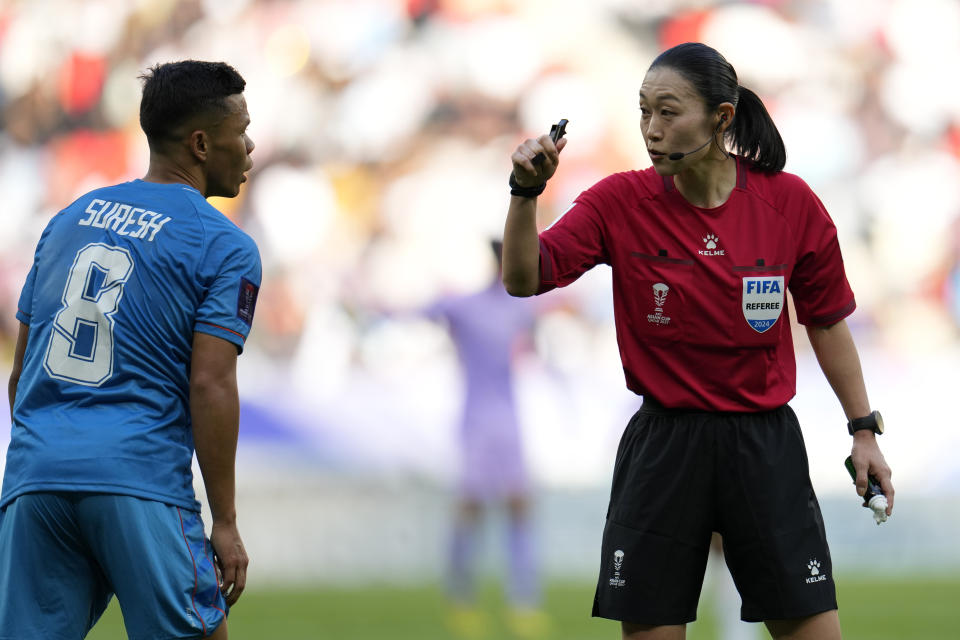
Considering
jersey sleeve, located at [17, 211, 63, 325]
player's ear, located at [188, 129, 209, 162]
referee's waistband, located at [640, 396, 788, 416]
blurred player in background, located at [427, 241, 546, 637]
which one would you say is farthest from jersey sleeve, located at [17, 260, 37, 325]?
blurred player in background, located at [427, 241, 546, 637]

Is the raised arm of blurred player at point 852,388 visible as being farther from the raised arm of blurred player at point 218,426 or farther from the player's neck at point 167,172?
the player's neck at point 167,172

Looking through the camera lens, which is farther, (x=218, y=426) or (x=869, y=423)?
(x=869, y=423)

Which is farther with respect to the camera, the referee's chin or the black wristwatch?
the black wristwatch

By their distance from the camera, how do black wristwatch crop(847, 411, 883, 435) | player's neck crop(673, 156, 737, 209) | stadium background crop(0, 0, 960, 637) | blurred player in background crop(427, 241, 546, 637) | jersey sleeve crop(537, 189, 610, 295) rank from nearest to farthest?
jersey sleeve crop(537, 189, 610, 295) < player's neck crop(673, 156, 737, 209) < black wristwatch crop(847, 411, 883, 435) < blurred player in background crop(427, 241, 546, 637) < stadium background crop(0, 0, 960, 637)

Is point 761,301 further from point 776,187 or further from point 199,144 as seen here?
point 199,144

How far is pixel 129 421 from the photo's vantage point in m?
2.87

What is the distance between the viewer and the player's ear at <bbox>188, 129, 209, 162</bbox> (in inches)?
122

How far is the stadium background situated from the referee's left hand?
25.7 ft

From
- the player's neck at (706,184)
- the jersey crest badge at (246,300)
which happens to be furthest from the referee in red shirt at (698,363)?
the jersey crest badge at (246,300)

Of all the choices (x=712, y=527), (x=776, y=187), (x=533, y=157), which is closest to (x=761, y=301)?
(x=776, y=187)

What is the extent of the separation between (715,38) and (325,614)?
23.3 ft

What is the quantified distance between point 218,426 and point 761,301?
4.38 ft

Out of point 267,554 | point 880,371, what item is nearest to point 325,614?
point 267,554

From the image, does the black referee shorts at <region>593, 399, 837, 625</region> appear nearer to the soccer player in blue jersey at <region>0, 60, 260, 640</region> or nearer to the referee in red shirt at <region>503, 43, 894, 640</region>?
the referee in red shirt at <region>503, 43, 894, 640</region>
